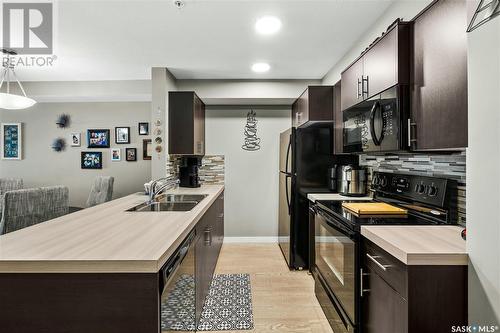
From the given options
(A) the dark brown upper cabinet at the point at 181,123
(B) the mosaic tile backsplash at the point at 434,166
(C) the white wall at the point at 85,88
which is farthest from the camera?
(C) the white wall at the point at 85,88

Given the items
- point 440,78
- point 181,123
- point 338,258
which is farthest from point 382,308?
point 181,123

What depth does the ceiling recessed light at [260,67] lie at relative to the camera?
330cm

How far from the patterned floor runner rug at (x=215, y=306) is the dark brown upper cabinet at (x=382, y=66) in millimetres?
1630

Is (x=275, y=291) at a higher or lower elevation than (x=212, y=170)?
lower

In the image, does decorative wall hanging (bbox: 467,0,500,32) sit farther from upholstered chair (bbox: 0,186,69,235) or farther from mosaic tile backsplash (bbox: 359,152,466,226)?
upholstered chair (bbox: 0,186,69,235)

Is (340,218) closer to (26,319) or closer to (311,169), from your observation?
(311,169)

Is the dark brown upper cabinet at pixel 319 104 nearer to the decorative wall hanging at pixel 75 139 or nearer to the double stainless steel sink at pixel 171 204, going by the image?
the double stainless steel sink at pixel 171 204

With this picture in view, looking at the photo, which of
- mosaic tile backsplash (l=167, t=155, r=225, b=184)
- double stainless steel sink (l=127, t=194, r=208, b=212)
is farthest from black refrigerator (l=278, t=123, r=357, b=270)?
mosaic tile backsplash (l=167, t=155, r=225, b=184)

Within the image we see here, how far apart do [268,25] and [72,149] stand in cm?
441

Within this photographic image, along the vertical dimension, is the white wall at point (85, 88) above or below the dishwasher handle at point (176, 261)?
above

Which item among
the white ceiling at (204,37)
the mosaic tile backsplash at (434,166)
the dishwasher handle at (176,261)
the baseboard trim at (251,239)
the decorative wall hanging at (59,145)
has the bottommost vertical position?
the baseboard trim at (251,239)

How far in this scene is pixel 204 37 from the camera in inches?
103

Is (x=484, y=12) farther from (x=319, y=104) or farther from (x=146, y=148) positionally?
(x=146, y=148)

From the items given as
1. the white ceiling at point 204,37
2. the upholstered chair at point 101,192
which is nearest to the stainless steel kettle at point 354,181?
the white ceiling at point 204,37
